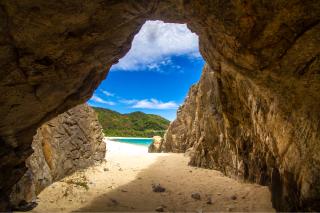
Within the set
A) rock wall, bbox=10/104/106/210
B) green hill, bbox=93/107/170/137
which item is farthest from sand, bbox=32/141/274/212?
green hill, bbox=93/107/170/137

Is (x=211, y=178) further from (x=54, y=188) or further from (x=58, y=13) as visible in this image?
(x=58, y=13)

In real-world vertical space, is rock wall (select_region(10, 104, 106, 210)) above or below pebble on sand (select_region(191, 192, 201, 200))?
above

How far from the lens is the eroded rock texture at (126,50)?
6129 mm

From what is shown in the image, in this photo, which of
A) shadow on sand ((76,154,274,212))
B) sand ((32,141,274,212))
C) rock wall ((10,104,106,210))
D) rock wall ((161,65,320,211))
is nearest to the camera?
rock wall ((161,65,320,211))

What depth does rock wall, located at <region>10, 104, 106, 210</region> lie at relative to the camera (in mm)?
10891

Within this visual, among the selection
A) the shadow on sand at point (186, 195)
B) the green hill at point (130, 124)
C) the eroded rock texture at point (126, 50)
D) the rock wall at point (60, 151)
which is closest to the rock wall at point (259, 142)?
the eroded rock texture at point (126, 50)

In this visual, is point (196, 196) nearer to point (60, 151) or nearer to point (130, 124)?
point (60, 151)

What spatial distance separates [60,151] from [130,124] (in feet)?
284

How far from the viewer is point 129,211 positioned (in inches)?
394

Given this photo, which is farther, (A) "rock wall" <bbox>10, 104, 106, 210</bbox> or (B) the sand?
(A) "rock wall" <bbox>10, 104, 106, 210</bbox>

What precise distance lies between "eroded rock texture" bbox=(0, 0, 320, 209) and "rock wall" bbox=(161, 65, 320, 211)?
0.21 feet

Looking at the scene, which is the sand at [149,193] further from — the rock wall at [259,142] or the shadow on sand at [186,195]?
the rock wall at [259,142]

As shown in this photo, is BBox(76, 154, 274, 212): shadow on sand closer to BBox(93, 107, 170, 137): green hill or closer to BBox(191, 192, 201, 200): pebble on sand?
BBox(191, 192, 201, 200): pebble on sand

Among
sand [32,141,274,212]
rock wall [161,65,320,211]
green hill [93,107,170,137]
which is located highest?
green hill [93,107,170,137]
